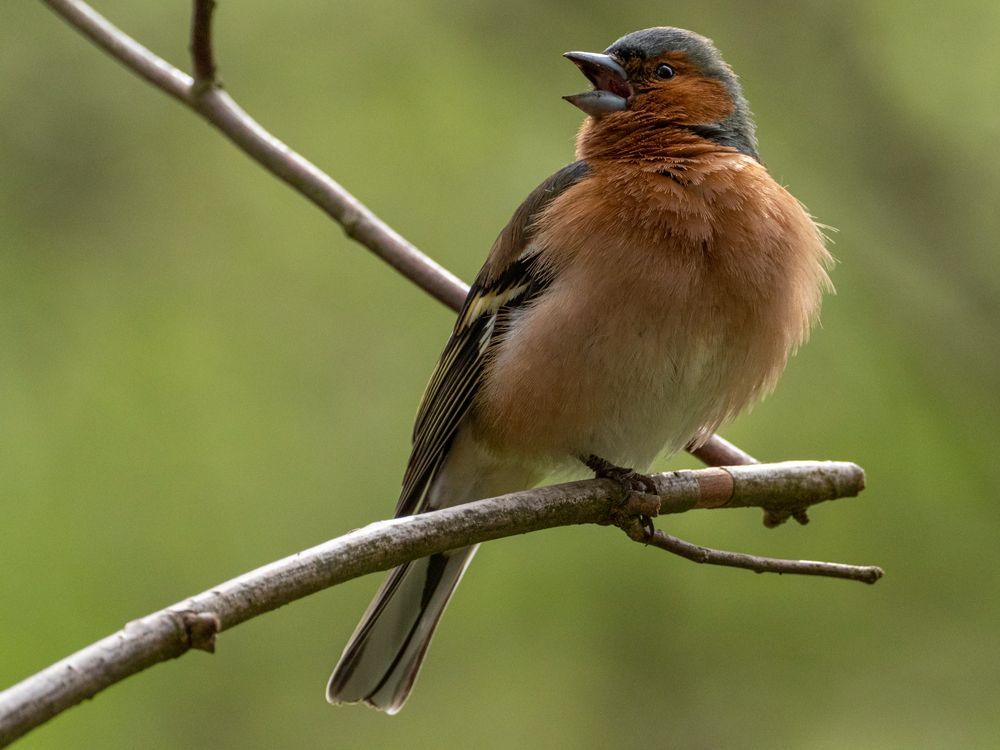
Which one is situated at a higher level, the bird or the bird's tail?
the bird

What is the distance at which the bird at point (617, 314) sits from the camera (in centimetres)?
464

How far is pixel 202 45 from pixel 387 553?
271 cm

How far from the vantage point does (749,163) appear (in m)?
5.14

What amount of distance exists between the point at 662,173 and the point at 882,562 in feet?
11.5

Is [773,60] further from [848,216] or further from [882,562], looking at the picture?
[882,562]

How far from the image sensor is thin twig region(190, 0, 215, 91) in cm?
465

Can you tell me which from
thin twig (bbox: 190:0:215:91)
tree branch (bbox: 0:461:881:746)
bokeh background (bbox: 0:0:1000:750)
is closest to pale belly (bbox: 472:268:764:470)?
tree branch (bbox: 0:461:881:746)

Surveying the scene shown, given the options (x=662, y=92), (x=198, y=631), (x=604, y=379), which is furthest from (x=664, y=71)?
(x=198, y=631)

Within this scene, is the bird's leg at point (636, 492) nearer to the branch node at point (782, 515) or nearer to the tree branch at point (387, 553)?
the tree branch at point (387, 553)

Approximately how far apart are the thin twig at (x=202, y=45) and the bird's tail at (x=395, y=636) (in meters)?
2.23

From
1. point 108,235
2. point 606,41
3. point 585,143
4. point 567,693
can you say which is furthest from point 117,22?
point 567,693

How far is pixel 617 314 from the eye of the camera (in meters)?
4.59

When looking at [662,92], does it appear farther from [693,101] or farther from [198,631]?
[198,631]

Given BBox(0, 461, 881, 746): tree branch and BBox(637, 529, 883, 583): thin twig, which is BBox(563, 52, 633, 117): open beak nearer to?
BBox(0, 461, 881, 746): tree branch
